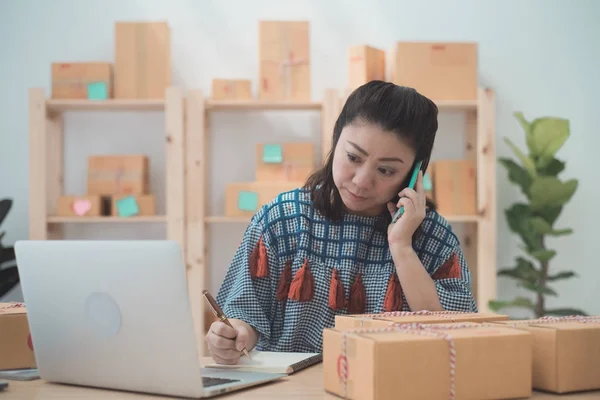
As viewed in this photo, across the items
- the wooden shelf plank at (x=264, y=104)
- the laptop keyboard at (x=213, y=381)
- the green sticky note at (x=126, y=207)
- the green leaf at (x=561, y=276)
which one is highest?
the wooden shelf plank at (x=264, y=104)

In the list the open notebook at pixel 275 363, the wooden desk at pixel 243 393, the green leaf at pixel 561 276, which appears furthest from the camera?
the green leaf at pixel 561 276

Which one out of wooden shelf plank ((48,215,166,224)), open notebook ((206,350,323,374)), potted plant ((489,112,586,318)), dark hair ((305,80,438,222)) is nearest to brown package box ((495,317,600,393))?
open notebook ((206,350,323,374))

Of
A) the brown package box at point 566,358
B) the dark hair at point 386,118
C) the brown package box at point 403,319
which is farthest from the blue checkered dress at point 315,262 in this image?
the brown package box at point 566,358

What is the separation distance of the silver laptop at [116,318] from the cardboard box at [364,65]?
2498 millimetres

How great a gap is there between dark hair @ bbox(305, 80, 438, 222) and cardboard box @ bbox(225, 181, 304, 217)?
5.26ft

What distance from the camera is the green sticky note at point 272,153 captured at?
3486 mm

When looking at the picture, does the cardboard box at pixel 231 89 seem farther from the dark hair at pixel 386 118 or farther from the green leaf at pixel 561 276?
the dark hair at pixel 386 118

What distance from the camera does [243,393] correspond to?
115 cm

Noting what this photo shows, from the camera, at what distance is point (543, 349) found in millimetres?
1141

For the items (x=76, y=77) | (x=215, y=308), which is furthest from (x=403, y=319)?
(x=76, y=77)

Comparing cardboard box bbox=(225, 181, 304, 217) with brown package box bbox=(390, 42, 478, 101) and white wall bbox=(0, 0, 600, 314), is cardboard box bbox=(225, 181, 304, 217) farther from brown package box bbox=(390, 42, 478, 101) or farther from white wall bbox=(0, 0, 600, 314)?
brown package box bbox=(390, 42, 478, 101)

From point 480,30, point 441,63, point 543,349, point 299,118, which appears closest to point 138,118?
point 299,118

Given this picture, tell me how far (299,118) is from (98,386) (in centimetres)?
276

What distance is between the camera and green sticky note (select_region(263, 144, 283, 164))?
11.4 ft
